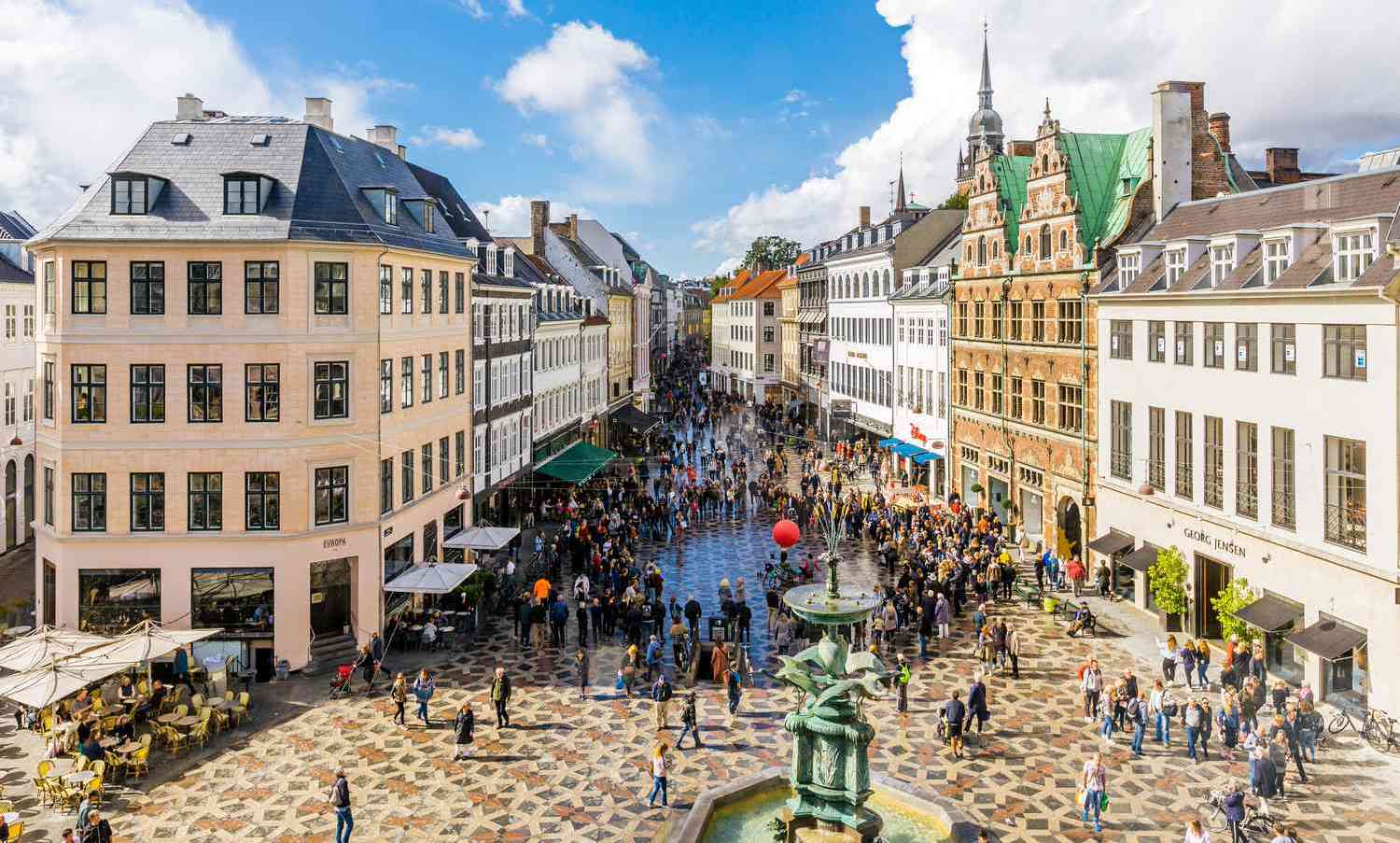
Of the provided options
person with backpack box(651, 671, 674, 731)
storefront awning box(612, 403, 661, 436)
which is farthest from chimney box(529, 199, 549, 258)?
person with backpack box(651, 671, 674, 731)

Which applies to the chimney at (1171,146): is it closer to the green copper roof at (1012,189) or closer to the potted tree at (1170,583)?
the green copper roof at (1012,189)

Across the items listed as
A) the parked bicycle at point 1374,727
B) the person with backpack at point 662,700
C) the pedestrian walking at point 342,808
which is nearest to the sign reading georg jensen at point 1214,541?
the parked bicycle at point 1374,727

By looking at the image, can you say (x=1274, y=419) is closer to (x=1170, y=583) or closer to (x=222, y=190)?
(x=1170, y=583)

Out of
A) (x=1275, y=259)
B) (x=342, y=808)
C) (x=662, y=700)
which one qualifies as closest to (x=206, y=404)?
(x=342, y=808)

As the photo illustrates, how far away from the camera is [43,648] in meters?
20.2

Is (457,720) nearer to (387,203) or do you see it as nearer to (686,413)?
(387,203)

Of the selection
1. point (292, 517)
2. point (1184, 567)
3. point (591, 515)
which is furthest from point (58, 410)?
point (1184, 567)

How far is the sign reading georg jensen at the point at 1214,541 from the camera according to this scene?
25984mm

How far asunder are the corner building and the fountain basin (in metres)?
14.2

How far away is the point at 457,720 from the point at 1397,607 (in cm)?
1984

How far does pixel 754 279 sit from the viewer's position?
111 m

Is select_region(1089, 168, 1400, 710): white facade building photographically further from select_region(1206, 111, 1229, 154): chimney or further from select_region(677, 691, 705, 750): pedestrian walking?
select_region(677, 691, 705, 750): pedestrian walking

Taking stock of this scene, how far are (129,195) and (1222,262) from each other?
30034mm

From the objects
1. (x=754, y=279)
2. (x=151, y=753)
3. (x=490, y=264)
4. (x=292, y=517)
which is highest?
(x=754, y=279)
